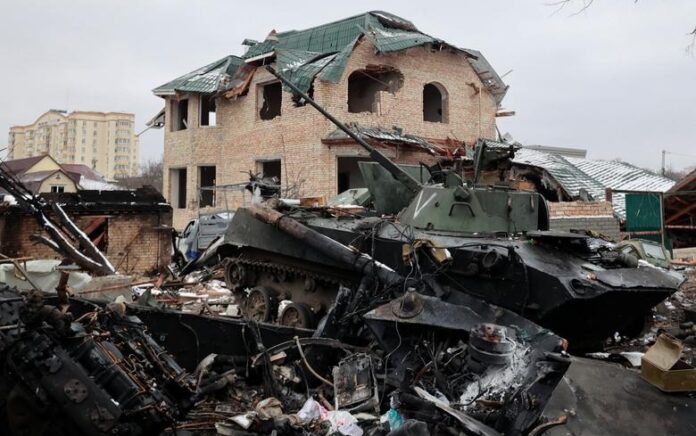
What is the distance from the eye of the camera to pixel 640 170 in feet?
69.8

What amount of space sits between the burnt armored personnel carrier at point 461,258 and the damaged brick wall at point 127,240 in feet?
24.1

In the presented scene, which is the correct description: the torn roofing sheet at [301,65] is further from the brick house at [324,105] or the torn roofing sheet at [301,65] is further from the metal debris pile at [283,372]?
the metal debris pile at [283,372]

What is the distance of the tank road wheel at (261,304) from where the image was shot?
767cm

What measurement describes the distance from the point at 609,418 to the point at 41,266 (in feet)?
30.5

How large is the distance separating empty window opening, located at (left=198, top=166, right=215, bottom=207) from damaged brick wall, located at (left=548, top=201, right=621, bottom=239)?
1224cm

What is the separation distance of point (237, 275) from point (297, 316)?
1751 millimetres

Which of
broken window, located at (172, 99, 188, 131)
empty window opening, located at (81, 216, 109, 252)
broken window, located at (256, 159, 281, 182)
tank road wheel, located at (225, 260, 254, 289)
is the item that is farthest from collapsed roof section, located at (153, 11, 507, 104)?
tank road wheel, located at (225, 260, 254, 289)

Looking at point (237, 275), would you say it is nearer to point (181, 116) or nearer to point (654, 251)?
point (654, 251)

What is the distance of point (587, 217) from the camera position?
43.9 feet

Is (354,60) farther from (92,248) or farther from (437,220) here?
(437,220)

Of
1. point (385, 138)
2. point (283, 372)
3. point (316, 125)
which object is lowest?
point (283, 372)

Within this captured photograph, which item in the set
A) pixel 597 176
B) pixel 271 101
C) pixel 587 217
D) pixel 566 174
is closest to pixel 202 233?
pixel 271 101

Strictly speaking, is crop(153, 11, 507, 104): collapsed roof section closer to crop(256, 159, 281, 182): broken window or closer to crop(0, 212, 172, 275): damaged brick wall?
crop(256, 159, 281, 182): broken window

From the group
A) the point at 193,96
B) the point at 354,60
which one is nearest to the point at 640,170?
the point at 354,60
